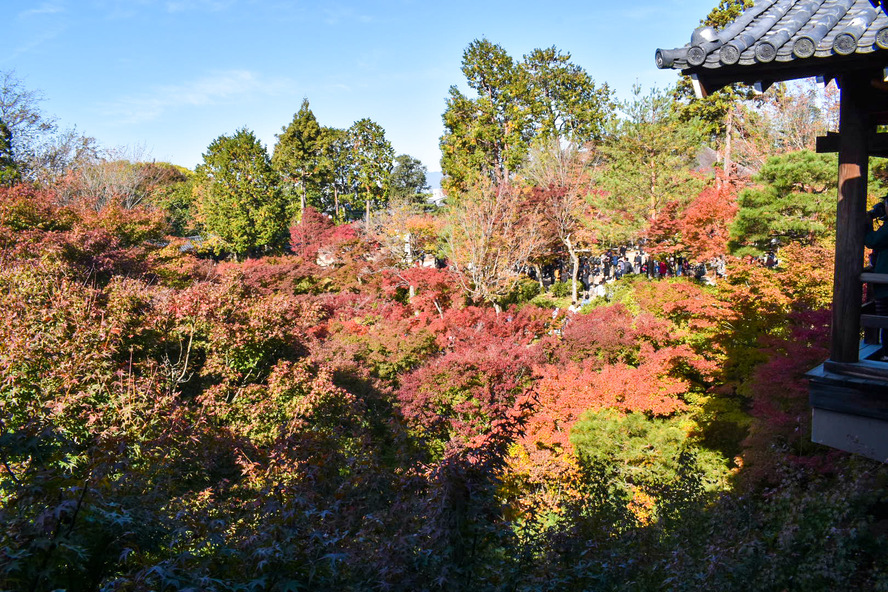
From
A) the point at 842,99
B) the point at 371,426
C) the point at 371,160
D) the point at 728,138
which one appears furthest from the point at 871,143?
the point at 371,160

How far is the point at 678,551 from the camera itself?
156 inches

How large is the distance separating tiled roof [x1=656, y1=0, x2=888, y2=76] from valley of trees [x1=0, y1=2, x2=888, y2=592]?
8.62 ft

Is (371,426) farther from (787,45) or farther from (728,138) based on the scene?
(728,138)

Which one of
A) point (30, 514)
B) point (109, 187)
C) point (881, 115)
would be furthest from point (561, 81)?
point (30, 514)

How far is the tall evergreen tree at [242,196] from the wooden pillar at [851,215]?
1076 inches

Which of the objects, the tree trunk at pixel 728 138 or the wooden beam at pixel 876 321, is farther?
the tree trunk at pixel 728 138

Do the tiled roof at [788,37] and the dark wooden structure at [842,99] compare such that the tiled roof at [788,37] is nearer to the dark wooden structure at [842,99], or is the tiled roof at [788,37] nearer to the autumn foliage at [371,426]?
the dark wooden structure at [842,99]

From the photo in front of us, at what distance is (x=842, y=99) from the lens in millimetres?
3178

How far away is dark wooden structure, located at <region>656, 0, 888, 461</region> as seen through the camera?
287 centimetres

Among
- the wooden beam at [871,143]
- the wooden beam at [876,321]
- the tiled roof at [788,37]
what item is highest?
the tiled roof at [788,37]

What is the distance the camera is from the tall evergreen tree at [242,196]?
27.9 meters

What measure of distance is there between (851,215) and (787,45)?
0.99 m

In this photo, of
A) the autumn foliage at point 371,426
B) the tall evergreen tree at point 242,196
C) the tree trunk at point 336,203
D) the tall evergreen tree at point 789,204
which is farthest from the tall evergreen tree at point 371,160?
the tall evergreen tree at point 789,204

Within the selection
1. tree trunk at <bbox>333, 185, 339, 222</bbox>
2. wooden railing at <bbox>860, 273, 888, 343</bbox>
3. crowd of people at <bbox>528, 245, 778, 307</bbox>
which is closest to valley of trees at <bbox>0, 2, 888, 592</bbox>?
crowd of people at <bbox>528, 245, 778, 307</bbox>
